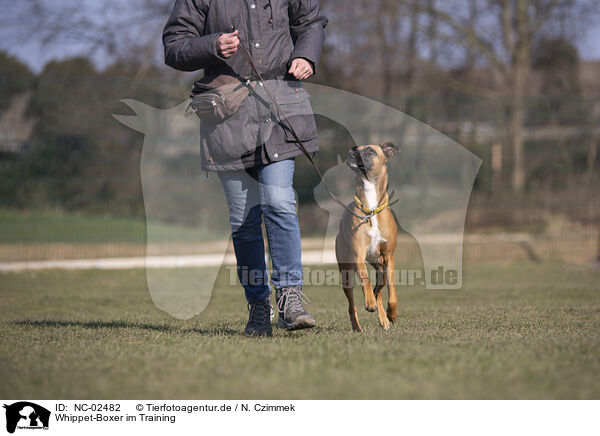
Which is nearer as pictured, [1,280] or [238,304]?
[238,304]

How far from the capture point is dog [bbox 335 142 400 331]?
14.9ft

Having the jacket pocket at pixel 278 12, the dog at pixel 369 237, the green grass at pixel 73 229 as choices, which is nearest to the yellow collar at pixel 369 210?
the dog at pixel 369 237

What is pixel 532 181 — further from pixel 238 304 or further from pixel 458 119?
pixel 238 304

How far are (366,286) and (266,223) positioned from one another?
80 cm

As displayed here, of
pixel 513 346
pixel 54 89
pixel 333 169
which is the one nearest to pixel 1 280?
pixel 54 89

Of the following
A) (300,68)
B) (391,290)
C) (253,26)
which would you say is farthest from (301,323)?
(253,26)

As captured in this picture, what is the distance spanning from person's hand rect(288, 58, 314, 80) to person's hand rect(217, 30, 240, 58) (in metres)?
0.37

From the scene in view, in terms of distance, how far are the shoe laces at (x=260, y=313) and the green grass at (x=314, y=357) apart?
0.18 metres

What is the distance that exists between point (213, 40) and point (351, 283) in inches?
71.6

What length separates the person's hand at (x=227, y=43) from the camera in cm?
394

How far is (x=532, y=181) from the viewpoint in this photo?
1283cm
